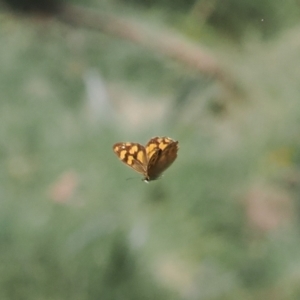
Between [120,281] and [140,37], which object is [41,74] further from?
[120,281]

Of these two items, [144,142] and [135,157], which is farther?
[144,142]

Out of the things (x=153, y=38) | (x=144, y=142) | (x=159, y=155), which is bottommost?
(x=159, y=155)

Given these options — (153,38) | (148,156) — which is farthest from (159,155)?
(153,38)

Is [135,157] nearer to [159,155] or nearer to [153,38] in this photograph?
[159,155]

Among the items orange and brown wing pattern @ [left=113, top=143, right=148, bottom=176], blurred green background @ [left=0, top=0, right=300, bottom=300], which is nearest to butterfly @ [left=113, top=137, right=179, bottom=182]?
orange and brown wing pattern @ [left=113, top=143, right=148, bottom=176]

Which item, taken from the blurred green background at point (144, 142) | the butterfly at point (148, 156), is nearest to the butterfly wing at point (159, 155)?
the butterfly at point (148, 156)

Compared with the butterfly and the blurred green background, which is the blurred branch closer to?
the blurred green background

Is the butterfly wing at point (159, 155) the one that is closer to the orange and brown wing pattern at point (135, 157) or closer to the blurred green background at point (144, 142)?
the orange and brown wing pattern at point (135, 157)
